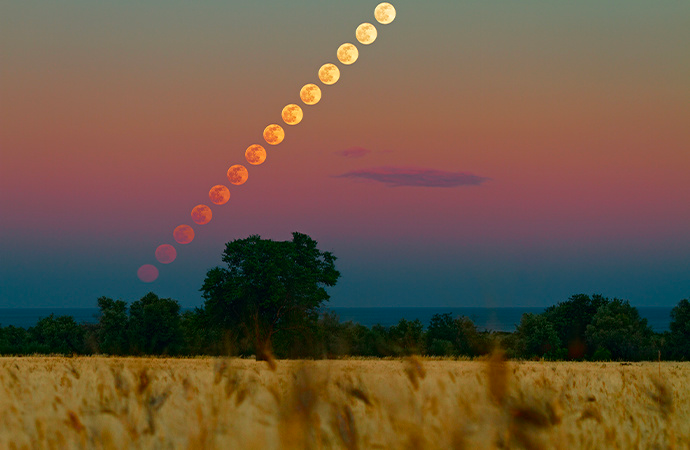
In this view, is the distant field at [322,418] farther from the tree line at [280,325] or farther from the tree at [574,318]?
the tree at [574,318]

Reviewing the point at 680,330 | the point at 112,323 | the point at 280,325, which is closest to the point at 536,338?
the point at 680,330

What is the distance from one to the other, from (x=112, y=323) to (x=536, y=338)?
41.0 m

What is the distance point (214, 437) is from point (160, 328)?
57.4 m

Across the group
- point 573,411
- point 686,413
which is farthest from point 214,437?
point 686,413

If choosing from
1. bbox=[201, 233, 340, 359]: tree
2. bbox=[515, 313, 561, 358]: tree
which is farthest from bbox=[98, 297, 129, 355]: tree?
bbox=[515, 313, 561, 358]: tree

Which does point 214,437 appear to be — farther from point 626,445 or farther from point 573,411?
point 573,411

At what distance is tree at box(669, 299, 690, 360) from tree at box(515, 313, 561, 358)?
34.4 ft

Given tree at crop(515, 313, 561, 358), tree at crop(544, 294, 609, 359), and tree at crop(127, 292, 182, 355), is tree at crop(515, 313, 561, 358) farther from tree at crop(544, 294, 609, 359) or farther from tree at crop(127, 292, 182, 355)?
tree at crop(127, 292, 182, 355)

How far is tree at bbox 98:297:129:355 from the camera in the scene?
5950 centimetres

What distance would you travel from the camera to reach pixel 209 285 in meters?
44.9

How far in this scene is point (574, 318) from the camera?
66250 mm

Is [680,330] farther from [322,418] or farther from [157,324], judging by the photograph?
[322,418]

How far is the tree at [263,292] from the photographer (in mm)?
44375

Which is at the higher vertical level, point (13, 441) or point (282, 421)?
point (282, 421)
